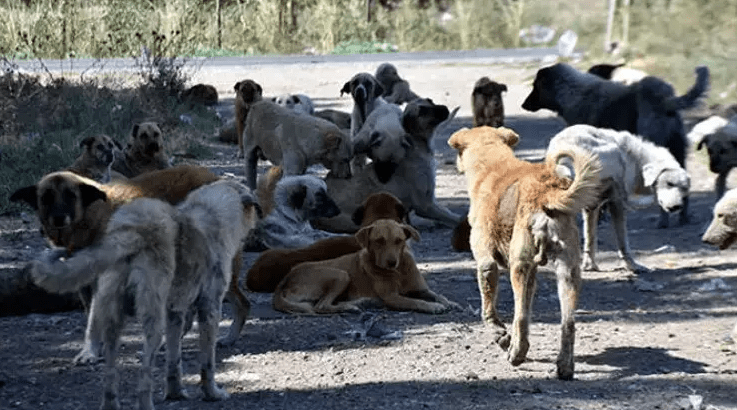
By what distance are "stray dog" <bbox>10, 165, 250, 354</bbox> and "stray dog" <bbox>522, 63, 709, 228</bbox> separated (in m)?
5.06

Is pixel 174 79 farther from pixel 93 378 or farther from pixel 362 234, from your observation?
pixel 93 378

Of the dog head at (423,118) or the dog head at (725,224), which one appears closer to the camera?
the dog head at (725,224)

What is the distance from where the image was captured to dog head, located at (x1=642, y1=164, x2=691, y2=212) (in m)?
10.3

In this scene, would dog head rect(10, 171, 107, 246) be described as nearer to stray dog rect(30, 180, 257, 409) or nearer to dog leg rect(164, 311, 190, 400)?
stray dog rect(30, 180, 257, 409)

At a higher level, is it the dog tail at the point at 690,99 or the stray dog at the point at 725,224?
the dog tail at the point at 690,99

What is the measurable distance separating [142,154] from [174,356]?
15.0ft

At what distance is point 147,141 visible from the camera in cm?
1080

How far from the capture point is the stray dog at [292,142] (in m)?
12.4

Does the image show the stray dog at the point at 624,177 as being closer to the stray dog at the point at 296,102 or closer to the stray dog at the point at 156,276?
the stray dog at the point at 156,276

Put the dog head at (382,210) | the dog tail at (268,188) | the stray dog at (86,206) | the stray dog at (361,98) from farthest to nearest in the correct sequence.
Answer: the stray dog at (361,98)
the dog head at (382,210)
the dog tail at (268,188)
the stray dog at (86,206)

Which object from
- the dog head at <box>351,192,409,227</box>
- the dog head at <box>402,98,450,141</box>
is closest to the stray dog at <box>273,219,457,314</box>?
the dog head at <box>351,192,409,227</box>

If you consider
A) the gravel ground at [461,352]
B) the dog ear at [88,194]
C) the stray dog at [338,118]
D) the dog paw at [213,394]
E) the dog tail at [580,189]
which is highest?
the dog tail at [580,189]

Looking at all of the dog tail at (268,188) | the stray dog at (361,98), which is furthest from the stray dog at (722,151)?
the dog tail at (268,188)

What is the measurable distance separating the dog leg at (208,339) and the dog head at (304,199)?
4.31 m
